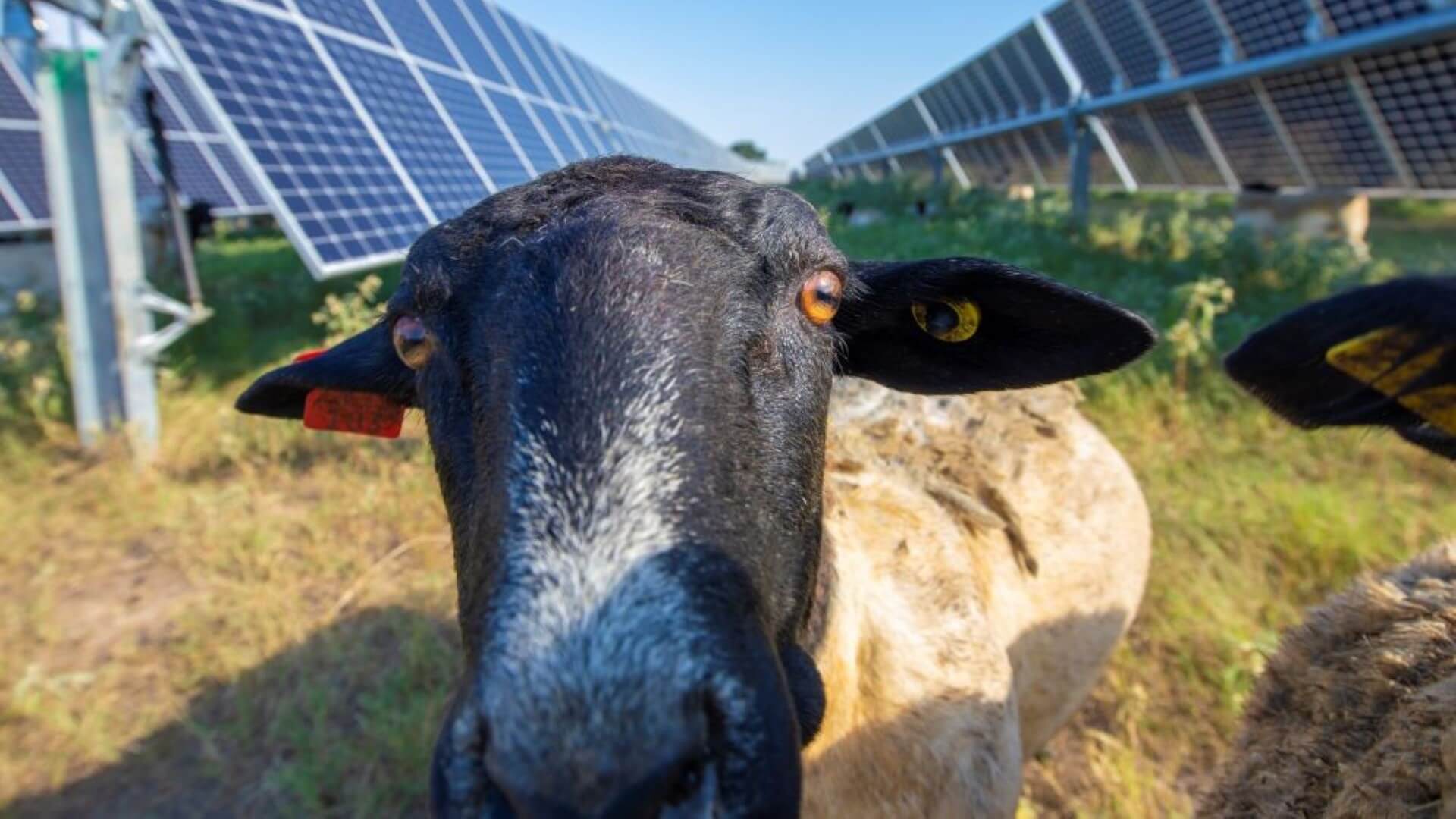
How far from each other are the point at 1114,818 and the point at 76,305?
6.93 meters

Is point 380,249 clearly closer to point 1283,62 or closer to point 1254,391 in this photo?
point 1254,391

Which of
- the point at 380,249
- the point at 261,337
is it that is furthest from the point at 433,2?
the point at 380,249

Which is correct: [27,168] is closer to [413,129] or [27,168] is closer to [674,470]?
[413,129]

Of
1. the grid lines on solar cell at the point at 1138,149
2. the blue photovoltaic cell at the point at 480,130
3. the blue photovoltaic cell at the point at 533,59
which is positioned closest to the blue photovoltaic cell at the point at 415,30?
the blue photovoltaic cell at the point at 480,130

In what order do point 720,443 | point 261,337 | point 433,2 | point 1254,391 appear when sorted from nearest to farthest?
1. point 720,443
2. point 1254,391
3. point 261,337
4. point 433,2

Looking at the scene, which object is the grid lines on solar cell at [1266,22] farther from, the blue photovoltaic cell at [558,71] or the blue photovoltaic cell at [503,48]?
the blue photovoltaic cell at [558,71]

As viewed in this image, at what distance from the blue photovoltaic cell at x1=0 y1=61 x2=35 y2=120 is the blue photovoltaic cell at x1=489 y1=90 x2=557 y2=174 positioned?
706 cm

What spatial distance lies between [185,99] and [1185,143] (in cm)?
1940

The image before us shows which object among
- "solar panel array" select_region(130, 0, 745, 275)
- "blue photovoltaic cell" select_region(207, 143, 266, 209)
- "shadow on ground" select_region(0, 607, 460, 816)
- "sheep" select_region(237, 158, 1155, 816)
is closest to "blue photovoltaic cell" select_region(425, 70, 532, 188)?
"solar panel array" select_region(130, 0, 745, 275)

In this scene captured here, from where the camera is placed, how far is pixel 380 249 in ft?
20.6

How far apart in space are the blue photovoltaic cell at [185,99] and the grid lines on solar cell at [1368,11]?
18.3 meters

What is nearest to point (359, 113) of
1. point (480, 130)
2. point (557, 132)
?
point (480, 130)

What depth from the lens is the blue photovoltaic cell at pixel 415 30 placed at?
984 cm

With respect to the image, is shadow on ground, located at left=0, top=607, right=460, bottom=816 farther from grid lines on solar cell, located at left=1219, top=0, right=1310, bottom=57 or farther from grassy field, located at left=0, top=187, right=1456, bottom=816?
grid lines on solar cell, located at left=1219, top=0, right=1310, bottom=57
